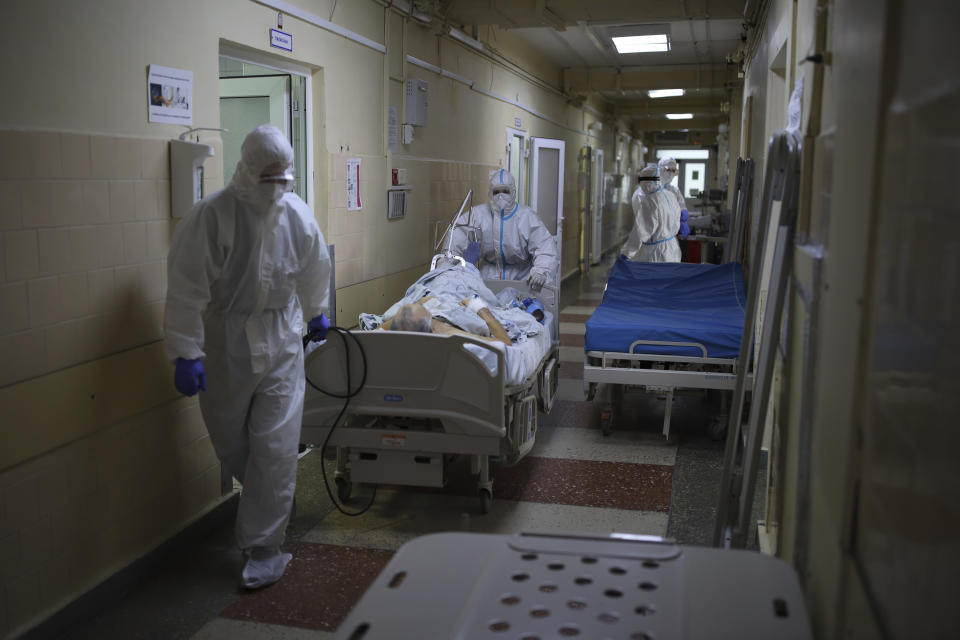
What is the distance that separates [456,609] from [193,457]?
262cm

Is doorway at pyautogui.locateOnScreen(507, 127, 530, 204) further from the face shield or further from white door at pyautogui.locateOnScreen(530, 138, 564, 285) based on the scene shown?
the face shield

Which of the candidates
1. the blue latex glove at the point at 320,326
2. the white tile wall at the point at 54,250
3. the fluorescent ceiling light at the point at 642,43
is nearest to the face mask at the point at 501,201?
the blue latex glove at the point at 320,326

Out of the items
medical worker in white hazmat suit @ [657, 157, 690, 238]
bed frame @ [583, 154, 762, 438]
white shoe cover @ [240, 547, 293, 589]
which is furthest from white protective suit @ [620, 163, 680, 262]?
white shoe cover @ [240, 547, 293, 589]

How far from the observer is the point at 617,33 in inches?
326

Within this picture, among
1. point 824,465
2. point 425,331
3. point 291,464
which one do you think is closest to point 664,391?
point 425,331

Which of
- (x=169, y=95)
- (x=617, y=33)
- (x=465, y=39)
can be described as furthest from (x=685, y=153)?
(x=169, y=95)

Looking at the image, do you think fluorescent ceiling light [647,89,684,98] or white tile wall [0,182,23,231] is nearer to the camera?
white tile wall [0,182,23,231]

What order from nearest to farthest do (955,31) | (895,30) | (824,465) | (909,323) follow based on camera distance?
(955,31) < (909,323) < (895,30) < (824,465)

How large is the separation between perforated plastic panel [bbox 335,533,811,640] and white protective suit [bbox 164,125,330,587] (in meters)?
1.88

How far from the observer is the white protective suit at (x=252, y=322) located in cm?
289

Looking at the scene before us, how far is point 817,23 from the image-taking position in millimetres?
1919

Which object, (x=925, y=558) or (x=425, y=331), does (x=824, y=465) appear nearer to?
(x=925, y=558)

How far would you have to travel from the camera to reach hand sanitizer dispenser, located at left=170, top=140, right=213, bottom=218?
10.4 feet

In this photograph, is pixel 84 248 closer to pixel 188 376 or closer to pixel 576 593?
pixel 188 376
